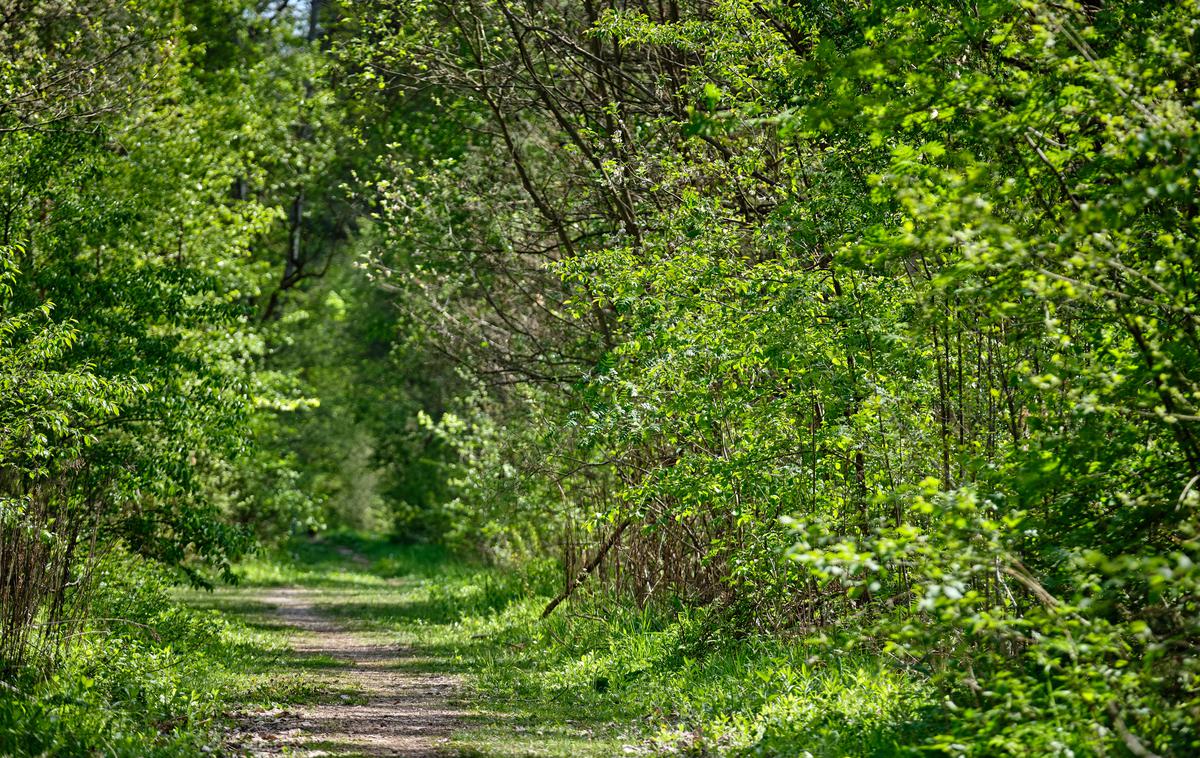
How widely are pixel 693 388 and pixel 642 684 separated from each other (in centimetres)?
247

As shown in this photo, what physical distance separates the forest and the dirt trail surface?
7 centimetres

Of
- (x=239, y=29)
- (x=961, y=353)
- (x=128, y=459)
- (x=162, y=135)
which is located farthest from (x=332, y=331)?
(x=961, y=353)

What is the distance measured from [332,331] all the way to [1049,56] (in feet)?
99.4

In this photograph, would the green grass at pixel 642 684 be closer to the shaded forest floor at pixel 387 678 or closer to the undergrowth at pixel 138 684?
the shaded forest floor at pixel 387 678

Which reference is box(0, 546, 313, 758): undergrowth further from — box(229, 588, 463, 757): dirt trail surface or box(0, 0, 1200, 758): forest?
box(229, 588, 463, 757): dirt trail surface

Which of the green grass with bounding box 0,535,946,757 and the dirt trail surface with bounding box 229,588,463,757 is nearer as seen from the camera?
the green grass with bounding box 0,535,946,757

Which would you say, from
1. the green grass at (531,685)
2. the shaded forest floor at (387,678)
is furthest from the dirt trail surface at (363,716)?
the green grass at (531,685)

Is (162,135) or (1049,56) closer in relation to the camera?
(1049,56)

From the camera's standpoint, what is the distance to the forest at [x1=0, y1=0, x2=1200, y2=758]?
5.35m

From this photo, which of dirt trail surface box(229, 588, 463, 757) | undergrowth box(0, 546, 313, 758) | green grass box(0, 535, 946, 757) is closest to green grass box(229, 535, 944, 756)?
green grass box(0, 535, 946, 757)

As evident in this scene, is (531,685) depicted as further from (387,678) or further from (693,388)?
(693,388)

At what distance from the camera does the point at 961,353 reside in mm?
7180

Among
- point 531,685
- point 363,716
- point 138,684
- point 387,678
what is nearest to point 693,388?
point 531,685

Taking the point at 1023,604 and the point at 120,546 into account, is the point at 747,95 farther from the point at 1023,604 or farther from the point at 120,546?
the point at 120,546
